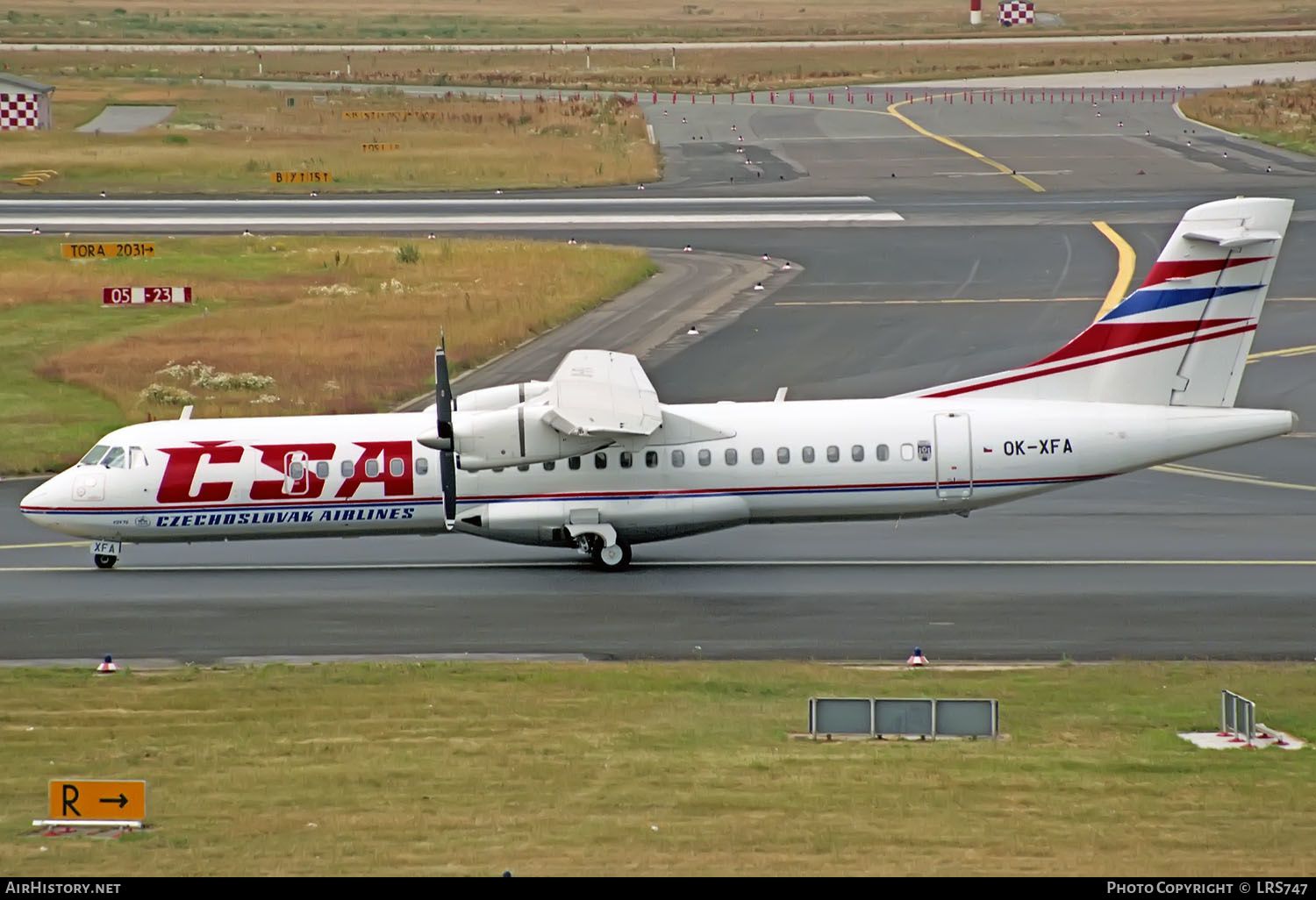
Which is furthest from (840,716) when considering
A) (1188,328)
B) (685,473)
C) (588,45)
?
(588,45)

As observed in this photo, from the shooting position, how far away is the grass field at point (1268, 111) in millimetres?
93188

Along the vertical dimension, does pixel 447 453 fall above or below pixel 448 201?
below

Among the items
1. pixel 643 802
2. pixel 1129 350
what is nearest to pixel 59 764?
pixel 643 802

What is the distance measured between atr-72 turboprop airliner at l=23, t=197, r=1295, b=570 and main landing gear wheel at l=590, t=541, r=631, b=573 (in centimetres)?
4

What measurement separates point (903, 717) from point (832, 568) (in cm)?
1079

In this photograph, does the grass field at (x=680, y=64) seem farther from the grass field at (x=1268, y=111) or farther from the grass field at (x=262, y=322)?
the grass field at (x=262, y=322)

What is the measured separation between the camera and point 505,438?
29.9 metres

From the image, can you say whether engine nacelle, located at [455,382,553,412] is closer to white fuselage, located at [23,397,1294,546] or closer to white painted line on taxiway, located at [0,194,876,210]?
white fuselage, located at [23,397,1294,546]

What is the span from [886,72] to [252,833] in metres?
126

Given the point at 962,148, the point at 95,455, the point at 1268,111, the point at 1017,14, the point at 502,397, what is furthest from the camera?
the point at 1017,14

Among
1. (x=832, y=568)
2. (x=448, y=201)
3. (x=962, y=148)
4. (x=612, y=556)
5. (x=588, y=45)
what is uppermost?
A: (x=588, y=45)

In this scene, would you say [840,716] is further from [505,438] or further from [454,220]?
[454,220]

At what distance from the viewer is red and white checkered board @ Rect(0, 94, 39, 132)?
100m
